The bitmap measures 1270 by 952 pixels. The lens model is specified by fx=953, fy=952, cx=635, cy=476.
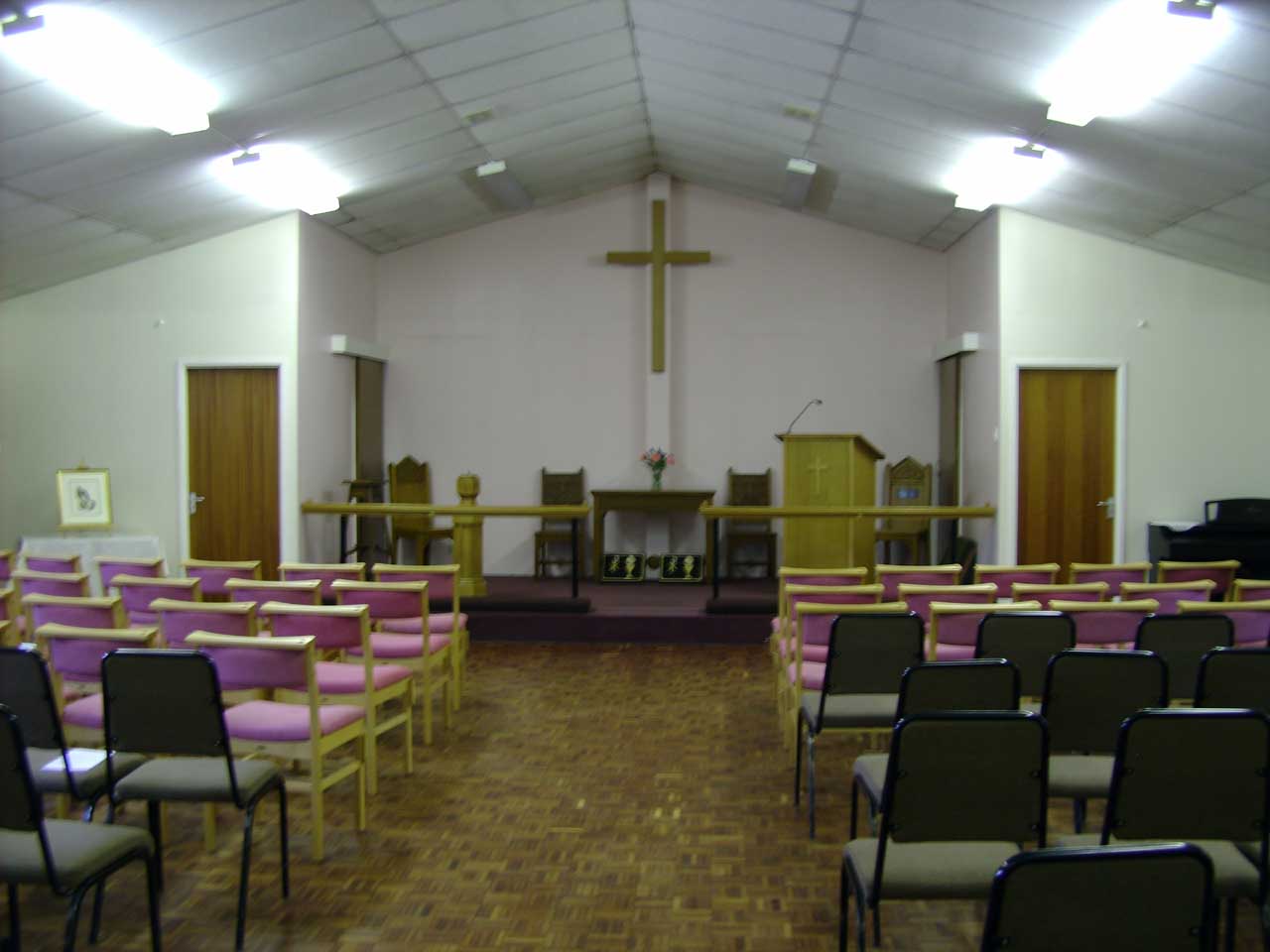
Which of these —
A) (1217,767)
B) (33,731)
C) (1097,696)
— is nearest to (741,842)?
(1097,696)

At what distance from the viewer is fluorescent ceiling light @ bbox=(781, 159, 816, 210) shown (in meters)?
8.05

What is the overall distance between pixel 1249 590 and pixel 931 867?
3508mm

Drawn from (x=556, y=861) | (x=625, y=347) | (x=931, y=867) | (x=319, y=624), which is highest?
(x=625, y=347)

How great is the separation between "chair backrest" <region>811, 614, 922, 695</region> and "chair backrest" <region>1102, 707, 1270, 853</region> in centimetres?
123

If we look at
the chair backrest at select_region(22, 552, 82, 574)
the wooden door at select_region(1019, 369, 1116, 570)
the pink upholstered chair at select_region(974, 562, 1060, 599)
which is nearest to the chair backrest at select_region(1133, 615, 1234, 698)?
the pink upholstered chair at select_region(974, 562, 1060, 599)

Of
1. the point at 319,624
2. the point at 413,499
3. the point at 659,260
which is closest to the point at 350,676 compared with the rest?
the point at 319,624

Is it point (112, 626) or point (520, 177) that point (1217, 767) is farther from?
point (520, 177)

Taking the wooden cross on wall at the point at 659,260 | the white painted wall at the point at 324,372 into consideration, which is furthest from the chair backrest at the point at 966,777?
the wooden cross on wall at the point at 659,260

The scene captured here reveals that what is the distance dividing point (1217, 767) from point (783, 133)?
635 cm

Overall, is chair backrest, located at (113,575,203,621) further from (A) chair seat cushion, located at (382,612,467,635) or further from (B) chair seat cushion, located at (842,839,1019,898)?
(B) chair seat cushion, located at (842,839,1019,898)

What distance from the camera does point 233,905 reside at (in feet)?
9.47

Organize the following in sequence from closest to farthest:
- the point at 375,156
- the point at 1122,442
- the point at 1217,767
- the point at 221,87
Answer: the point at 1217,767 → the point at 221,87 → the point at 375,156 → the point at 1122,442

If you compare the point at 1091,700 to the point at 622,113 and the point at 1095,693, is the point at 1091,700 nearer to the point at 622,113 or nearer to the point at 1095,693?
the point at 1095,693

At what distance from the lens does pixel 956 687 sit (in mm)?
2764
